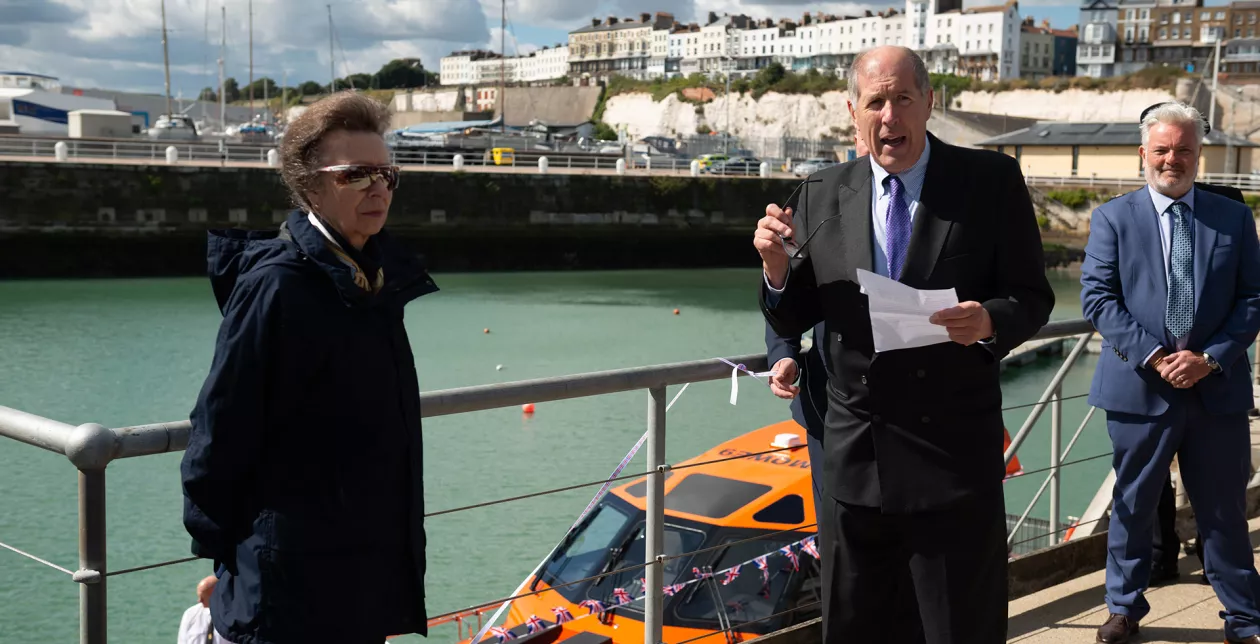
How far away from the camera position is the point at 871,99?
2367 millimetres

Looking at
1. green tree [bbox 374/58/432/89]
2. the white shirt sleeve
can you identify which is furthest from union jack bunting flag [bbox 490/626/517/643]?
green tree [bbox 374/58/432/89]

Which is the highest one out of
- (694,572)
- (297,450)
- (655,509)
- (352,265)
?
(352,265)

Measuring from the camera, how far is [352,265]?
197 centimetres

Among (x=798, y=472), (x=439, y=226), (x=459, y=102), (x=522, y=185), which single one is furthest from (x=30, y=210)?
(x=459, y=102)

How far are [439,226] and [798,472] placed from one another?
91.6ft

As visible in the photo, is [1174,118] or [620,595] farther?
[620,595]

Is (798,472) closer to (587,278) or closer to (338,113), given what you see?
(338,113)

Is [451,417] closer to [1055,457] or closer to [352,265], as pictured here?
[1055,457]

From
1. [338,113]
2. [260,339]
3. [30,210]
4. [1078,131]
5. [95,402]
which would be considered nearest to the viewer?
[260,339]

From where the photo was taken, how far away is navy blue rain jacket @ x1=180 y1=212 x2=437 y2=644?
1864mm

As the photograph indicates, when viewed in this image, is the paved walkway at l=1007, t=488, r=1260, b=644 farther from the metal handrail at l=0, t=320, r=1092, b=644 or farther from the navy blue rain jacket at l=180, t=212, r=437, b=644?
the navy blue rain jacket at l=180, t=212, r=437, b=644

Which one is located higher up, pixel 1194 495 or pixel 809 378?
pixel 809 378

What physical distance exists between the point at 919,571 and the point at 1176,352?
57.4 inches

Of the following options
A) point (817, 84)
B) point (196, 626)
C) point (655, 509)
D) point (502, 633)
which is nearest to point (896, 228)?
point (655, 509)
